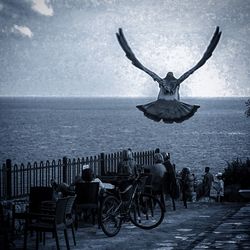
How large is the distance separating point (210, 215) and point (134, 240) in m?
3.60

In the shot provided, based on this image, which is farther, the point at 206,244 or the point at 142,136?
the point at 142,136

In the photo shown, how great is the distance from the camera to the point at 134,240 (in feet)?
36.9

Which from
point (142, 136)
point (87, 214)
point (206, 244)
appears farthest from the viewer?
point (142, 136)

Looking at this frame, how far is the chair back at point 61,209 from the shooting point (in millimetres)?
9723

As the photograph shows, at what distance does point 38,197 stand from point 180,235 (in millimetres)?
2691

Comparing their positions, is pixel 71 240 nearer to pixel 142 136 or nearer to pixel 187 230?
pixel 187 230

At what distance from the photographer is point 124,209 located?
12.1 m

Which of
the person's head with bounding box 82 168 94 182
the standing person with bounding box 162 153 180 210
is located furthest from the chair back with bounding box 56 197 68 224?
the standing person with bounding box 162 153 180 210

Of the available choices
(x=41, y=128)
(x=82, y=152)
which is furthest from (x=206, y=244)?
(x=41, y=128)

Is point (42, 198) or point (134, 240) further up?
point (42, 198)

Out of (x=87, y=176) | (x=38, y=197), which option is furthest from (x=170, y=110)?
(x=38, y=197)

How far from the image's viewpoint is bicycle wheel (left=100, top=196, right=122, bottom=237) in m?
11.5

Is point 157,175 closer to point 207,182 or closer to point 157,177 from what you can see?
point 157,177

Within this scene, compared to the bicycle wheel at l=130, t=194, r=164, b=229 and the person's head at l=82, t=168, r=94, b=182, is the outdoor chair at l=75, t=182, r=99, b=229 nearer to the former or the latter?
the person's head at l=82, t=168, r=94, b=182
